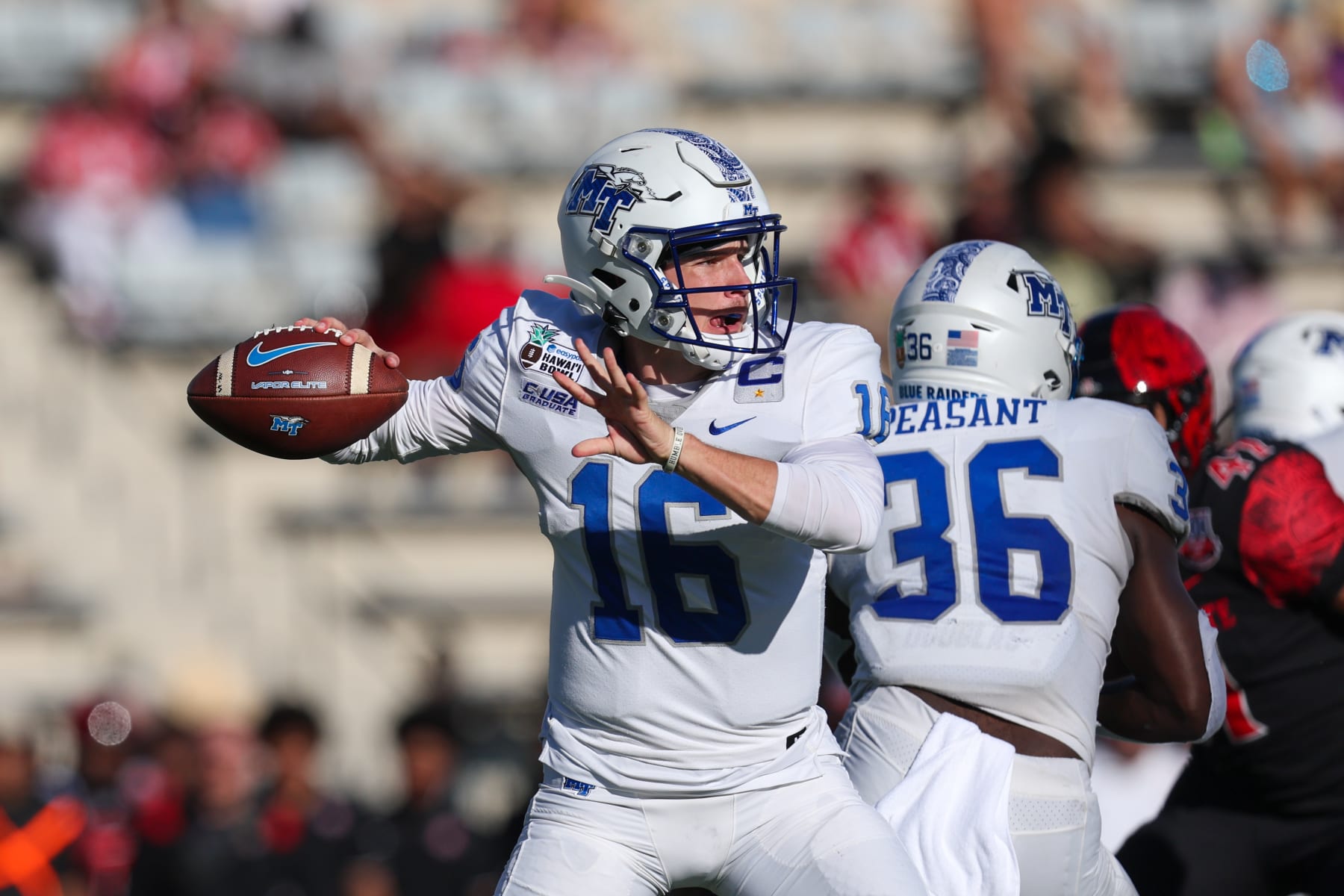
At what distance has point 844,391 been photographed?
3799 millimetres

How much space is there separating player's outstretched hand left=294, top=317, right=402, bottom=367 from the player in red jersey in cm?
184

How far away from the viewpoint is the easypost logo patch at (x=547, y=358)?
12.7ft

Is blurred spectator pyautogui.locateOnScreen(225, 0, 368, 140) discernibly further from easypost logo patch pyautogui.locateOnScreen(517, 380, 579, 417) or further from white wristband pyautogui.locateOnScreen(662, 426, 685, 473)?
white wristband pyautogui.locateOnScreen(662, 426, 685, 473)

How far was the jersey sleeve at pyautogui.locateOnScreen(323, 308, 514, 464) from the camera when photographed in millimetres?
3953

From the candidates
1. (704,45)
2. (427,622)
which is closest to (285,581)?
(427,622)

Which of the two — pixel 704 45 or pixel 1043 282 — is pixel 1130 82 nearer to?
pixel 704 45

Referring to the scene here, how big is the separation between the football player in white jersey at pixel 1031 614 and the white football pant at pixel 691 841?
0.39m

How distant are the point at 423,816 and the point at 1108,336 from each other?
415 centimetres

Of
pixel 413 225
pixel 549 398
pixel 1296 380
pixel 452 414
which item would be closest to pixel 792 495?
pixel 549 398

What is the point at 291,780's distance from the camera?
816cm

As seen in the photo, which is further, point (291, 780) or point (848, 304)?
point (848, 304)

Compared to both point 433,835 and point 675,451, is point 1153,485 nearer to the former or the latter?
point 675,451

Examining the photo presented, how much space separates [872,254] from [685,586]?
6583 mm

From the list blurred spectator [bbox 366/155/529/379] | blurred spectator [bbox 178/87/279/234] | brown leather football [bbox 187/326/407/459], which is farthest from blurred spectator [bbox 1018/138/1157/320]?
brown leather football [bbox 187/326/407/459]
